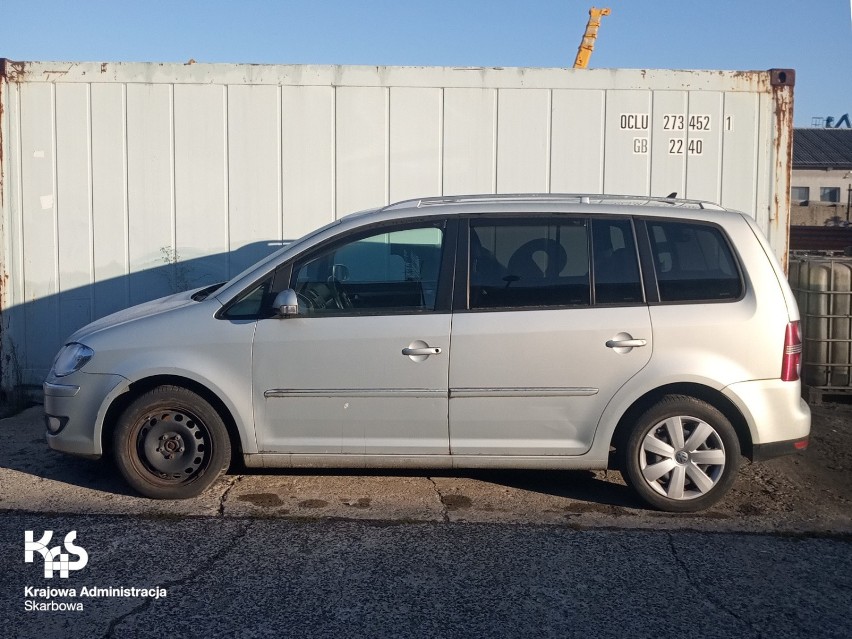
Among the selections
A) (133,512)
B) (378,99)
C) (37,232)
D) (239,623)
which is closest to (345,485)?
(133,512)

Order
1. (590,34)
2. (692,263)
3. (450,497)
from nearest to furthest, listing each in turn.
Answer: (692,263) < (450,497) < (590,34)

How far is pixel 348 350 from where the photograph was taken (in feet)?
17.4

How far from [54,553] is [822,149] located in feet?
175

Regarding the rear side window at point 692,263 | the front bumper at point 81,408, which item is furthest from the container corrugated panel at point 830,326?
the front bumper at point 81,408

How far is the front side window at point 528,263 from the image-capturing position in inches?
211

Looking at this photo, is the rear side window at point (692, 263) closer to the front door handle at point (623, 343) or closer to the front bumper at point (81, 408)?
the front door handle at point (623, 343)

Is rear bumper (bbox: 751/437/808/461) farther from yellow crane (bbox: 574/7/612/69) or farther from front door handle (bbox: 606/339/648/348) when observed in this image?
yellow crane (bbox: 574/7/612/69)

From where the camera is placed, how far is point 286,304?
17.3 feet

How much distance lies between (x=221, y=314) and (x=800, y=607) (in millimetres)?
3536

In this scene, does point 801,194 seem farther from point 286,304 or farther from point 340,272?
point 286,304

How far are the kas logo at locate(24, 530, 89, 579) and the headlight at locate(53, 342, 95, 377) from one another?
3.46 ft

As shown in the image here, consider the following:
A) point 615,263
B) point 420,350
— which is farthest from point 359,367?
point 615,263

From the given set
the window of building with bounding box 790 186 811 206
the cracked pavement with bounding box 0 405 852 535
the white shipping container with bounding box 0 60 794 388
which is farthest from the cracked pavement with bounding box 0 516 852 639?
the window of building with bounding box 790 186 811 206

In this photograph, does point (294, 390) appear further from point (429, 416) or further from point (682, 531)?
point (682, 531)
